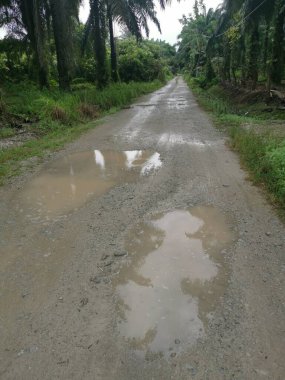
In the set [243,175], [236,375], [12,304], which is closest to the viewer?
[236,375]

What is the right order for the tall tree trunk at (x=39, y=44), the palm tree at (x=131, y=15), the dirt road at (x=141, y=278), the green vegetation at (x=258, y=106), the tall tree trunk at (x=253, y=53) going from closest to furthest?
1. the dirt road at (x=141, y=278)
2. the green vegetation at (x=258, y=106)
3. the tall tree trunk at (x=39, y=44)
4. the tall tree trunk at (x=253, y=53)
5. the palm tree at (x=131, y=15)

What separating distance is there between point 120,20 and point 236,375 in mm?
21430

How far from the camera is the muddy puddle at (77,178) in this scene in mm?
4898

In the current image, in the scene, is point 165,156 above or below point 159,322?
above

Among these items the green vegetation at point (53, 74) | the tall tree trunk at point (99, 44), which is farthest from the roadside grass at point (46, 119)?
the tall tree trunk at point (99, 44)

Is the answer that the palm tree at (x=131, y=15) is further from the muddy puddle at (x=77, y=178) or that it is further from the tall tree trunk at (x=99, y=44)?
the muddy puddle at (x=77, y=178)

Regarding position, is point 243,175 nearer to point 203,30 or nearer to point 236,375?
point 236,375

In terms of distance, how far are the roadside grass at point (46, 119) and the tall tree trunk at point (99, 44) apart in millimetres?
3666

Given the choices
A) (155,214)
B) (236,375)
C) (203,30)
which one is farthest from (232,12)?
(203,30)

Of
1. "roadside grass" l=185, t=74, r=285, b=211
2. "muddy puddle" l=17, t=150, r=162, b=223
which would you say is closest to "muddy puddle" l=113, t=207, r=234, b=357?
"roadside grass" l=185, t=74, r=285, b=211

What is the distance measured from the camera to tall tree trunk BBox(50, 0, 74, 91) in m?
13.3

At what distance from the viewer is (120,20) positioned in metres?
19.9

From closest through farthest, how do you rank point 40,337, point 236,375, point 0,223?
point 236,375, point 40,337, point 0,223

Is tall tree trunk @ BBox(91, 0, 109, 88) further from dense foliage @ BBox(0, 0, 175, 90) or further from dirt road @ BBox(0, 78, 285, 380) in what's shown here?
dirt road @ BBox(0, 78, 285, 380)
